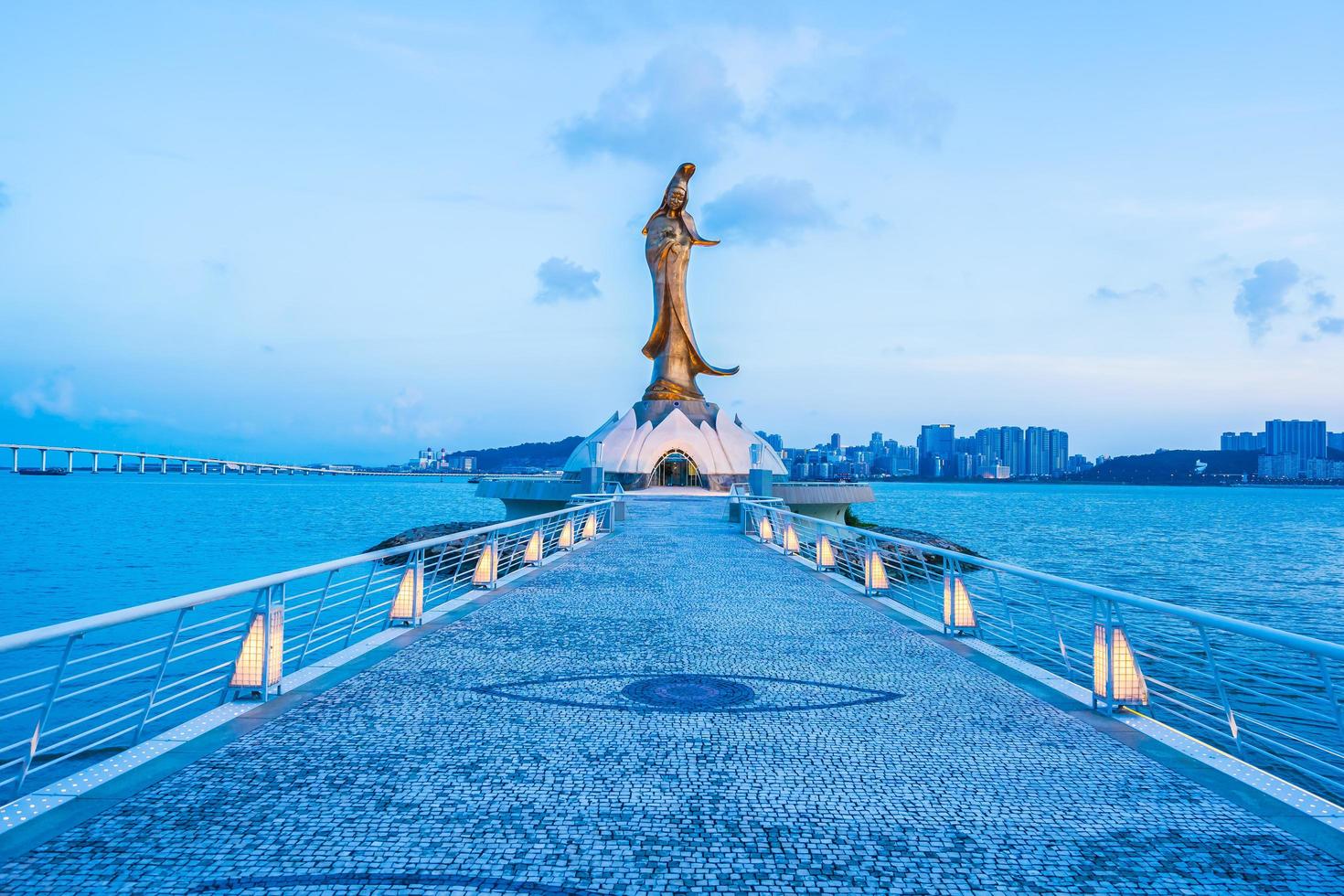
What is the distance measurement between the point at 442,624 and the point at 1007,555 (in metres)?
37.7

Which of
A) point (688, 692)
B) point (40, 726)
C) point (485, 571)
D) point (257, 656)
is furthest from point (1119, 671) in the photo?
point (485, 571)

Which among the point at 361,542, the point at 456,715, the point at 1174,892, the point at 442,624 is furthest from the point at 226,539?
the point at 1174,892

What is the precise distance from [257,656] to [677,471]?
38.7 meters

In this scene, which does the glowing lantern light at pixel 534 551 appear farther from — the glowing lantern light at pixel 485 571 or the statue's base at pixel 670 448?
the statue's base at pixel 670 448

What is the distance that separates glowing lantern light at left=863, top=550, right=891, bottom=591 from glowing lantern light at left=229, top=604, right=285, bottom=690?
24.6 ft

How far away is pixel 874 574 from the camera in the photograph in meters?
11.1

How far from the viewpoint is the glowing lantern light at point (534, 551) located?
1410 centimetres

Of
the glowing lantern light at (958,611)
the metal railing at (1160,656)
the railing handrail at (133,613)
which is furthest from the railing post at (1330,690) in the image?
the railing handrail at (133,613)

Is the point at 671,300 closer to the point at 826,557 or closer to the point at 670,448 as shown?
the point at 670,448

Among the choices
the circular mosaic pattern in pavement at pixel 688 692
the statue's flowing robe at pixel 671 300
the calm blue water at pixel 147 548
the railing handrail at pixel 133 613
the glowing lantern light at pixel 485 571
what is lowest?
the calm blue water at pixel 147 548

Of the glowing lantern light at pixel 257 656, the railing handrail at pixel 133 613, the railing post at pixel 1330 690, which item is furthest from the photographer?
the glowing lantern light at pixel 257 656

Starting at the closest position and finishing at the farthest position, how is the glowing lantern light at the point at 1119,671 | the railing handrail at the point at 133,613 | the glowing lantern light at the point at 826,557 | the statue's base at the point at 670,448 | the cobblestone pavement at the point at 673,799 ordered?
the cobblestone pavement at the point at 673,799, the railing handrail at the point at 133,613, the glowing lantern light at the point at 1119,671, the glowing lantern light at the point at 826,557, the statue's base at the point at 670,448

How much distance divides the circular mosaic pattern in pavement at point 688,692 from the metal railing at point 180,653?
8.23 ft

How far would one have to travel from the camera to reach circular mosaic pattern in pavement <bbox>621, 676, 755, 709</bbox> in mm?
5930
